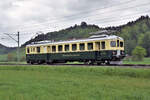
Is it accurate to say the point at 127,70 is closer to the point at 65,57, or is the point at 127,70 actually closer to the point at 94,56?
the point at 94,56

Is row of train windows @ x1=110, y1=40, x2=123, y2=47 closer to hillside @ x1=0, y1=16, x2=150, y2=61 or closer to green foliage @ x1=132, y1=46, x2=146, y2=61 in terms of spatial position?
green foliage @ x1=132, y1=46, x2=146, y2=61

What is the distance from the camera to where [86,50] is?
88.0 feet

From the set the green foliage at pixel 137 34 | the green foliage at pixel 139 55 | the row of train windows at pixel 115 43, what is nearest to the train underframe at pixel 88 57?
the row of train windows at pixel 115 43

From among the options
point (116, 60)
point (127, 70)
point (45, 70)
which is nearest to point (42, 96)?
point (127, 70)

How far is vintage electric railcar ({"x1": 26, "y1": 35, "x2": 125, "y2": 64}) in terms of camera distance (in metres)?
25.0

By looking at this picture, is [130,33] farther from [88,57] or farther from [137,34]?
[88,57]

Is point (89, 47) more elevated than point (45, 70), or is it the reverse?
point (89, 47)

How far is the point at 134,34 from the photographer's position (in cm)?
12319

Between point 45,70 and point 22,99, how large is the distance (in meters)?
15.7

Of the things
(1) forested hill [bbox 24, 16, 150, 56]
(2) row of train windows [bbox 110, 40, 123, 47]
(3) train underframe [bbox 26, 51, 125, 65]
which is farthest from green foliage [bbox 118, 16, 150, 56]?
(2) row of train windows [bbox 110, 40, 123, 47]

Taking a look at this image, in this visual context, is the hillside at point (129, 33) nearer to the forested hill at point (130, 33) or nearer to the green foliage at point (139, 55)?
the forested hill at point (130, 33)

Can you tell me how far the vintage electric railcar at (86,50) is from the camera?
24969 millimetres

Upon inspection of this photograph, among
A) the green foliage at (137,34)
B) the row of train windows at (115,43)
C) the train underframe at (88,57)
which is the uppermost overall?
the green foliage at (137,34)

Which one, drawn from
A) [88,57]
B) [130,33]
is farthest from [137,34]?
[88,57]
